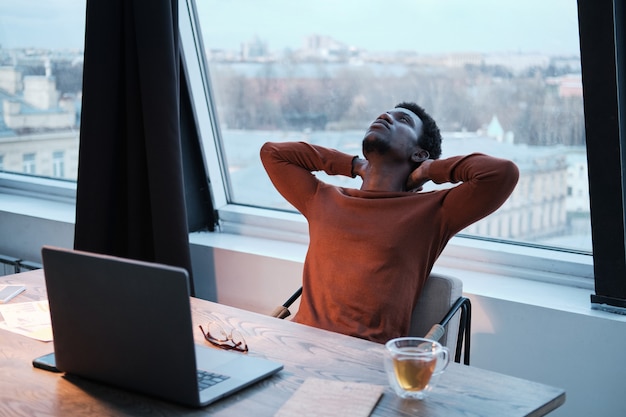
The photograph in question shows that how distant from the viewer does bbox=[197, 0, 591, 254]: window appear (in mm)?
2963

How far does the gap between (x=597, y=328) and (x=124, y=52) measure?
2124mm

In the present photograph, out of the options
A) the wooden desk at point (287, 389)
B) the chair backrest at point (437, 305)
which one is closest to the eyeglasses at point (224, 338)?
the wooden desk at point (287, 389)

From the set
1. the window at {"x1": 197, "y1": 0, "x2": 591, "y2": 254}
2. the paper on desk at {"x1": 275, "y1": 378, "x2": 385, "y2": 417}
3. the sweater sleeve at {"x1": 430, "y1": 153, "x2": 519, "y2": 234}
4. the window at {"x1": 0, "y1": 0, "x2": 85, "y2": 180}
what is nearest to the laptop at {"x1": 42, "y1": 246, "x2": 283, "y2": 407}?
the paper on desk at {"x1": 275, "y1": 378, "x2": 385, "y2": 417}

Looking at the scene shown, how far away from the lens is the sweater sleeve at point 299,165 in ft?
9.32

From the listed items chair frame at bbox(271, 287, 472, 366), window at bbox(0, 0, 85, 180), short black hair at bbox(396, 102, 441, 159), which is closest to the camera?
chair frame at bbox(271, 287, 472, 366)

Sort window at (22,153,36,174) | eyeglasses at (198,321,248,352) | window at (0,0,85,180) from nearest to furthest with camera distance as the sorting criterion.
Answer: eyeglasses at (198,321,248,352) < window at (0,0,85,180) < window at (22,153,36,174)

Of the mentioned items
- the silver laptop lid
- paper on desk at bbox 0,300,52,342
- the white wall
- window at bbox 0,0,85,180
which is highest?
window at bbox 0,0,85,180

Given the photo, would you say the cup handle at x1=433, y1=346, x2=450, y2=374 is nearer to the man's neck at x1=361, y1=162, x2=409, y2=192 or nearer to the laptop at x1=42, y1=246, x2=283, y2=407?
the laptop at x1=42, y1=246, x2=283, y2=407

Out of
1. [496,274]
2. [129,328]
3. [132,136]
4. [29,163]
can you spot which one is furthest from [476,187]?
[29,163]

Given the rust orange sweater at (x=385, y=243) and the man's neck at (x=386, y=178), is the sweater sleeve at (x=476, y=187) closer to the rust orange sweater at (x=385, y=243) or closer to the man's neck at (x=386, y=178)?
the rust orange sweater at (x=385, y=243)

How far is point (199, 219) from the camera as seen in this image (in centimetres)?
396

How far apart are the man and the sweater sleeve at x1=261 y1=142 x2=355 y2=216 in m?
0.04

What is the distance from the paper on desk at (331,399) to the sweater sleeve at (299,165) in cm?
115

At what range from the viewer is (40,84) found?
461 cm
